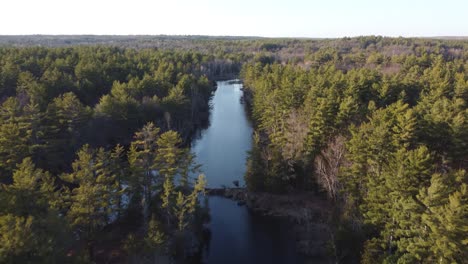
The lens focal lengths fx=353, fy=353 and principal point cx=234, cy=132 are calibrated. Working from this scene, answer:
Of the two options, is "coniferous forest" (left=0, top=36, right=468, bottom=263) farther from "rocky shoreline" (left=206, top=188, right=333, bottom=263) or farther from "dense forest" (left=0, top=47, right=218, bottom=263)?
"rocky shoreline" (left=206, top=188, right=333, bottom=263)

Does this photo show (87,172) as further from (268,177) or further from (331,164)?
(331,164)

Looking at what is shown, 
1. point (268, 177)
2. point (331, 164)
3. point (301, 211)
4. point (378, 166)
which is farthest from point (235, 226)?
point (378, 166)

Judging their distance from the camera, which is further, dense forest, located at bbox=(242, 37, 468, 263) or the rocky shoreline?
the rocky shoreline

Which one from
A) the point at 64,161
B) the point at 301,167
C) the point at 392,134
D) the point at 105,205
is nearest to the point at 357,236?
the point at 392,134

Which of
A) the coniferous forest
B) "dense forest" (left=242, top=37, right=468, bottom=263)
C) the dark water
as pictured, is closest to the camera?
the coniferous forest

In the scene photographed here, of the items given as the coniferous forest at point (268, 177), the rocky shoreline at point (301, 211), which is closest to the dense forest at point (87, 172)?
the coniferous forest at point (268, 177)

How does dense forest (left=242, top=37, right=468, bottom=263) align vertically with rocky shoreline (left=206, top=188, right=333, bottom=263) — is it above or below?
above

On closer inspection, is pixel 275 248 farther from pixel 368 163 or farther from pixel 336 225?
pixel 368 163

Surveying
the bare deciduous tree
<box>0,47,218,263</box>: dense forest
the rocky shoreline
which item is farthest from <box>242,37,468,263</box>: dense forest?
<box>0,47,218,263</box>: dense forest

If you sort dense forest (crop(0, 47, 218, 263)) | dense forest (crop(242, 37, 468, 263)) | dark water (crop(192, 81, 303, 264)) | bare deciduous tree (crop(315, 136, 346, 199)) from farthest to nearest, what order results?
1. bare deciduous tree (crop(315, 136, 346, 199))
2. dark water (crop(192, 81, 303, 264))
3. dense forest (crop(242, 37, 468, 263))
4. dense forest (crop(0, 47, 218, 263))
